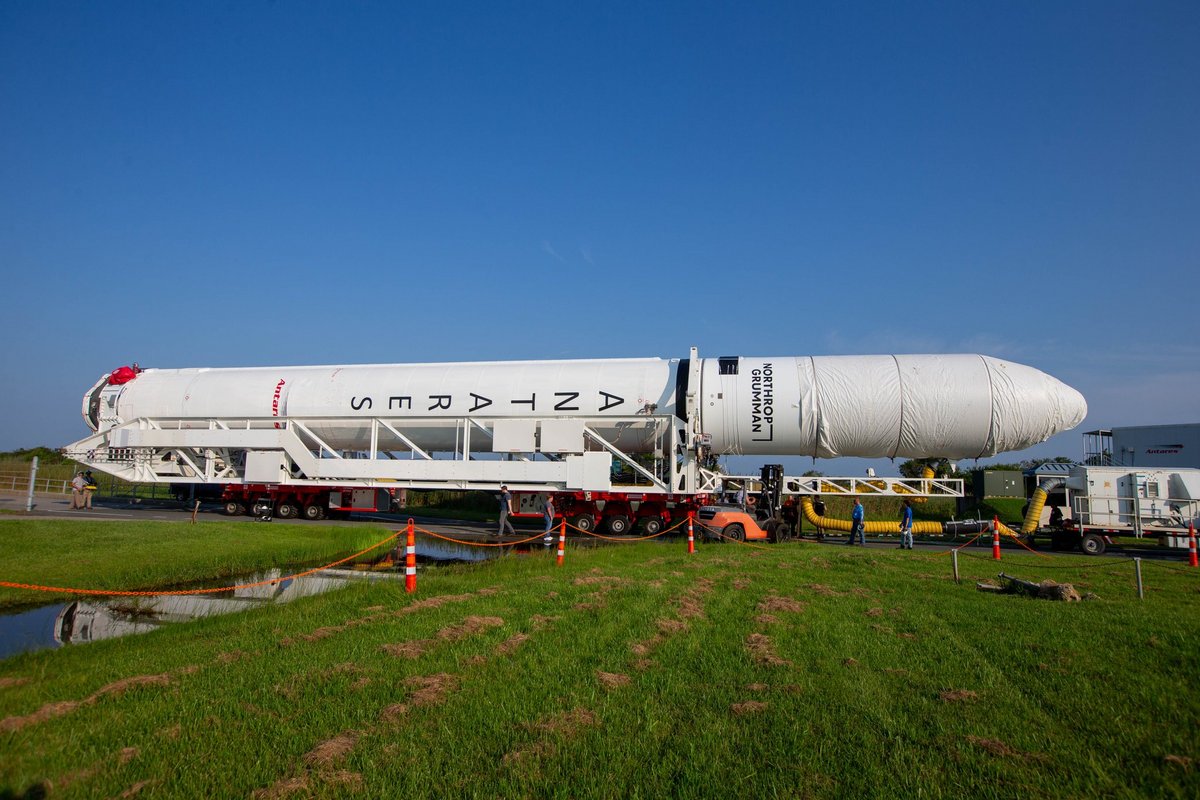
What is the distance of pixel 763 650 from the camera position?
609 cm

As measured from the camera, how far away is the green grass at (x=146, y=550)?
1066 cm

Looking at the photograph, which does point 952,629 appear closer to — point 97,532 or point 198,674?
point 198,674

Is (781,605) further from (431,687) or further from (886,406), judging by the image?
(886,406)

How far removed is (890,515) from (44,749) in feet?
93.0

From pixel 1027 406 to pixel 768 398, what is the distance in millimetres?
6785

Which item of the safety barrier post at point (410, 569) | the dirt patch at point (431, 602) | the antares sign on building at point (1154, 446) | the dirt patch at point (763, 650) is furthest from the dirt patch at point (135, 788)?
the antares sign on building at point (1154, 446)

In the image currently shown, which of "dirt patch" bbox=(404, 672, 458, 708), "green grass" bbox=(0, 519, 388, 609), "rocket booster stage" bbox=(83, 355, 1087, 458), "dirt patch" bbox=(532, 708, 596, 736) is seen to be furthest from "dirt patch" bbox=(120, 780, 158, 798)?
"rocket booster stage" bbox=(83, 355, 1087, 458)

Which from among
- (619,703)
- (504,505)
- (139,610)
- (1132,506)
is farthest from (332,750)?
(1132,506)

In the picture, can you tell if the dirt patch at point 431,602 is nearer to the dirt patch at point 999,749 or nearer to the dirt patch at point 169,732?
the dirt patch at point 169,732

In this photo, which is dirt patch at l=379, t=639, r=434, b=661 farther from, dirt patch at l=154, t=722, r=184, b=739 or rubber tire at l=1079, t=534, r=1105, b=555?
rubber tire at l=1079, t=534, r=1105, b=555

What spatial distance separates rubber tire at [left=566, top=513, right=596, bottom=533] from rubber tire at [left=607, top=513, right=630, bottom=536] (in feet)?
1.66

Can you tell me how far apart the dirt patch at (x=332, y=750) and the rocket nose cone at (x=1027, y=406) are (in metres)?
18.6

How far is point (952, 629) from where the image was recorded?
717cm

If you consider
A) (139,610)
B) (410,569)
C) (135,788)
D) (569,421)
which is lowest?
(139,610)
